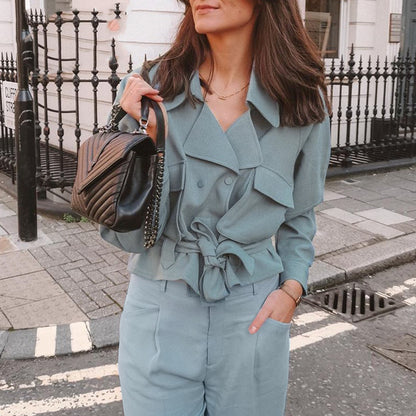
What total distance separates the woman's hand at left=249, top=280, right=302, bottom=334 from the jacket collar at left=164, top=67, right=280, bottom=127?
1.66ft

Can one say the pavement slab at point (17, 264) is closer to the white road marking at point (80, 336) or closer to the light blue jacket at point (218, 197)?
the white road marking at point (80, 336)

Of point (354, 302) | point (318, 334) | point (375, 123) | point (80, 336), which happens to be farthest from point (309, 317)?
point (375, 123)

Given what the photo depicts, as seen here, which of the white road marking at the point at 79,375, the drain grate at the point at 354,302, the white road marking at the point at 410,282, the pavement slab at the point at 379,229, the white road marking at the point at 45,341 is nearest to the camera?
the white road marking at the point at 79,375

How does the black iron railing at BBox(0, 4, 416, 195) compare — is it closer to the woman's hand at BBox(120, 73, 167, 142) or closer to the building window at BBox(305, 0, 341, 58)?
the building window at BBox(305, 0, 341, 58)

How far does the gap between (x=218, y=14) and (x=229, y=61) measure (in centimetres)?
16

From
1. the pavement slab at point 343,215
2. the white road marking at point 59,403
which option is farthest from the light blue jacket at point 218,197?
the pavement slab at point 343,215

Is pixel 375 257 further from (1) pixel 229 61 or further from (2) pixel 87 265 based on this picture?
(1) pixel 229 61

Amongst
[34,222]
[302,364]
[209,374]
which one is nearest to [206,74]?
[209,374]

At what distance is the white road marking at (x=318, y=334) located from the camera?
4.12 meters

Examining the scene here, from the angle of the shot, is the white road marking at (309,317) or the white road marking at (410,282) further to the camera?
the white road marking at (410,282)

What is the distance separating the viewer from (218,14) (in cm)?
170

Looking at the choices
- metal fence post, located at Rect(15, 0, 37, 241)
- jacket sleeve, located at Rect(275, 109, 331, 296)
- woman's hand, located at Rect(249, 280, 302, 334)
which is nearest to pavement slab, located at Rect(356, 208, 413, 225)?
metal fence post, located at Rect(15, 0, 37, 241)

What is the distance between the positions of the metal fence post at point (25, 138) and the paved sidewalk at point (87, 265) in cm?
24

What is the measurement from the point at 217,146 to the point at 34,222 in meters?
4.48
